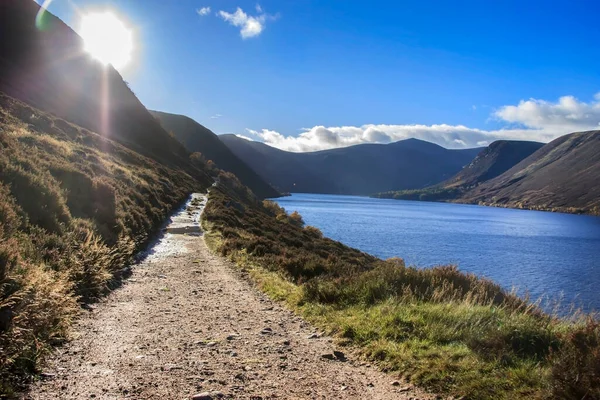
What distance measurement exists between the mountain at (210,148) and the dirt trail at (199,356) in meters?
151

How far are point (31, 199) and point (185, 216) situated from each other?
18945mm

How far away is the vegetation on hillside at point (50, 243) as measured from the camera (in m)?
5.82

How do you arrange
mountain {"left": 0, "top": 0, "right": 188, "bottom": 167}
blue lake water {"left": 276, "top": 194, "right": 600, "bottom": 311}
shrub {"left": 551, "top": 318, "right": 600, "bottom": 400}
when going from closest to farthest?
shrub {"left": 551, "top": 318, "right": 600, "bottom": 400}
blue lake water {"left": 276, "top": 194, "right": 600, "bottom": 311}
mountain {"left": 0, "top": 0, "right": 188, "bottom": 167}

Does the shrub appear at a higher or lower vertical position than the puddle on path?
higher

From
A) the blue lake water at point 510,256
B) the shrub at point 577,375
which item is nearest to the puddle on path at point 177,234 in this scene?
the shrub at point 577,375

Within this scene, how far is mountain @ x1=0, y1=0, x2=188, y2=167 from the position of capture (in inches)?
2155

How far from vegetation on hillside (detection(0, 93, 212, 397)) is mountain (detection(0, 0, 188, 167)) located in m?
34.4

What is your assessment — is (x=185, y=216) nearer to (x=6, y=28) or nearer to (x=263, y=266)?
(x=263, y=266)

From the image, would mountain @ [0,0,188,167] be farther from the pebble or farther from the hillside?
the pebble

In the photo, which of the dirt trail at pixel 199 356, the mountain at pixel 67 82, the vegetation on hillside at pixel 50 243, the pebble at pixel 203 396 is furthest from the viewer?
the mountain at pixel 67 82

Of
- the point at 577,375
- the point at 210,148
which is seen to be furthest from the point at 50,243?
the point at 210,148

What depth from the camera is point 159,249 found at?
60.5 feet

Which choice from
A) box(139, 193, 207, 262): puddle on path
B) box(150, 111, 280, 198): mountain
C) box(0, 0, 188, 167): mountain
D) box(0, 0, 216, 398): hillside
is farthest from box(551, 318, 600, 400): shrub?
box(150, 111, 280, 198): mountain

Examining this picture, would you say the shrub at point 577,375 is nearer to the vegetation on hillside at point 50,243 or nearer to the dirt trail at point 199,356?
the dirt trail at point 199,356
